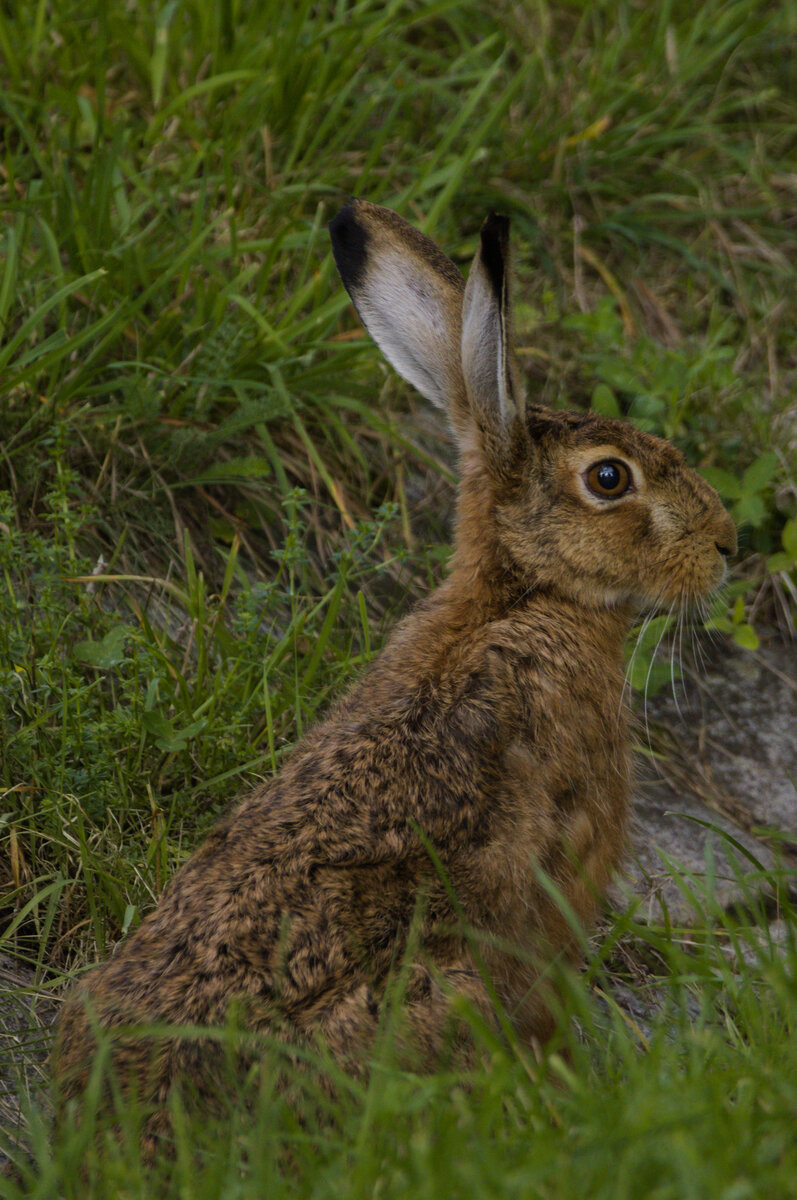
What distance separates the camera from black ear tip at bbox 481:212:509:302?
360 centimetres

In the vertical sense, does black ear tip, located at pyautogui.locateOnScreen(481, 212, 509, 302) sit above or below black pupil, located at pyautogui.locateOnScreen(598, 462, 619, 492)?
above

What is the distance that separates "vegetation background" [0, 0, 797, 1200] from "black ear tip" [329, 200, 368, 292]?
0.78 meters

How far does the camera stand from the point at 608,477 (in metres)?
4.36

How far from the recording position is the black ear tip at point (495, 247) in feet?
11.8

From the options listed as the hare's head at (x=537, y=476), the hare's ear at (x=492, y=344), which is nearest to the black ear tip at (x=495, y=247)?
the hare's ear at (x=492, y=344)

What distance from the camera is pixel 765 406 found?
6234mm

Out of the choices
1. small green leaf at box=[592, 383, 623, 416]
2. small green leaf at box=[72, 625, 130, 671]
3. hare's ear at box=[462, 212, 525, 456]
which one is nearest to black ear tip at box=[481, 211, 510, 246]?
hare's ear at box=[462, 212, 525, 456]

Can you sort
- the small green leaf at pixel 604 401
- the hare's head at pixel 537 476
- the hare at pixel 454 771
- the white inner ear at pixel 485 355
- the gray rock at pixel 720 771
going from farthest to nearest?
1. the small green leaf at pixel 604 401
2. the gray rock at pixel 720 771
3. the hare's head at pixel 537 476
4. the white inner ear at pixel 485 355
5. the hare at pixel 454 771

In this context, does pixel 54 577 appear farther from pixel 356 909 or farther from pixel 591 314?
Answer: pixel 591 314

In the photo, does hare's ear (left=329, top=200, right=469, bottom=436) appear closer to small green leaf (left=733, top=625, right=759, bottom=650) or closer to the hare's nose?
the hare's nose

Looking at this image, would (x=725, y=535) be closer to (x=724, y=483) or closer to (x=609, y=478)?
(x=609, y=478)

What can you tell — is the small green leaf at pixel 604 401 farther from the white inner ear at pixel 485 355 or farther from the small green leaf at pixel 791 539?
the white inner ear at pixel 485 355

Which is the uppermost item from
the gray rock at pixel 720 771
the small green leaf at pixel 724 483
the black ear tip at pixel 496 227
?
the black ear tip at pixel 496 227

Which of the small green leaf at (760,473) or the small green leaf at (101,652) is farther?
the small green leaf at (760,473)
